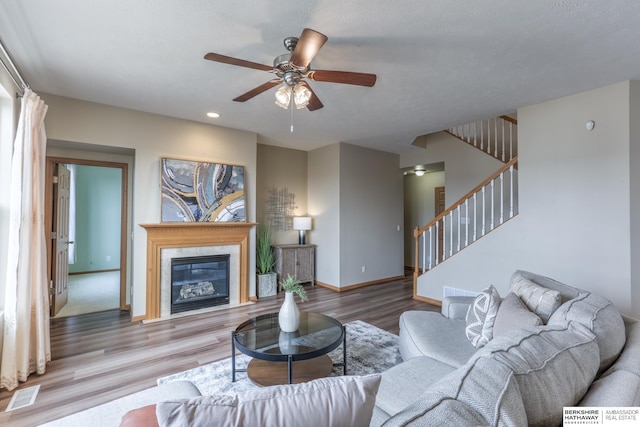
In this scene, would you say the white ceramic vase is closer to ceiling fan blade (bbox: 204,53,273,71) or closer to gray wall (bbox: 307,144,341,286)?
ceiling fan blade (bbox: 204,53,273,71)

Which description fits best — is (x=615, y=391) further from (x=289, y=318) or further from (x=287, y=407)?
(x=289, y=318)

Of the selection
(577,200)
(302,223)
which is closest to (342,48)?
(577,200)

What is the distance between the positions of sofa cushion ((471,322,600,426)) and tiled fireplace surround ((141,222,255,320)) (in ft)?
12.9

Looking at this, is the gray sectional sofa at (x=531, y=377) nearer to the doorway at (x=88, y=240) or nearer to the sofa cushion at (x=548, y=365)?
the sofa cushion at (x=548, y=365)

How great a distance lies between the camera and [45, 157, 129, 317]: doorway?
13.0 ft

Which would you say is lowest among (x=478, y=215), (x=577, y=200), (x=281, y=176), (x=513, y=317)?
(x=513, y=317)

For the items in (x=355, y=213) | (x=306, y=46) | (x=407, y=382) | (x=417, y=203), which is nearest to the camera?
(x=407, y=382)

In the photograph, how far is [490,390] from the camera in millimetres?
849

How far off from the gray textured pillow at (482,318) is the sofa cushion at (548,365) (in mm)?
831

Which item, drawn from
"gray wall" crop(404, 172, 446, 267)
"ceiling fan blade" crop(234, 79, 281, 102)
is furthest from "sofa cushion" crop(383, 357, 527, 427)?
"gray wall" crop(404, 172, 446, 267)

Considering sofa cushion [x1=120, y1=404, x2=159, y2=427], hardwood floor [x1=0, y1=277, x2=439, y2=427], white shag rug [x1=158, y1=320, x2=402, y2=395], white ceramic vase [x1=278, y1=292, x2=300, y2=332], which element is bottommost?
hardwood floor [x1=0, y1=277, x2=439, y2=427]

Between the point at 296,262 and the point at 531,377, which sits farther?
the point at 296,262

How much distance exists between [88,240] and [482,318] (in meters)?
8.20

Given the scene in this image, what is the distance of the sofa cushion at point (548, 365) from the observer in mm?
923
